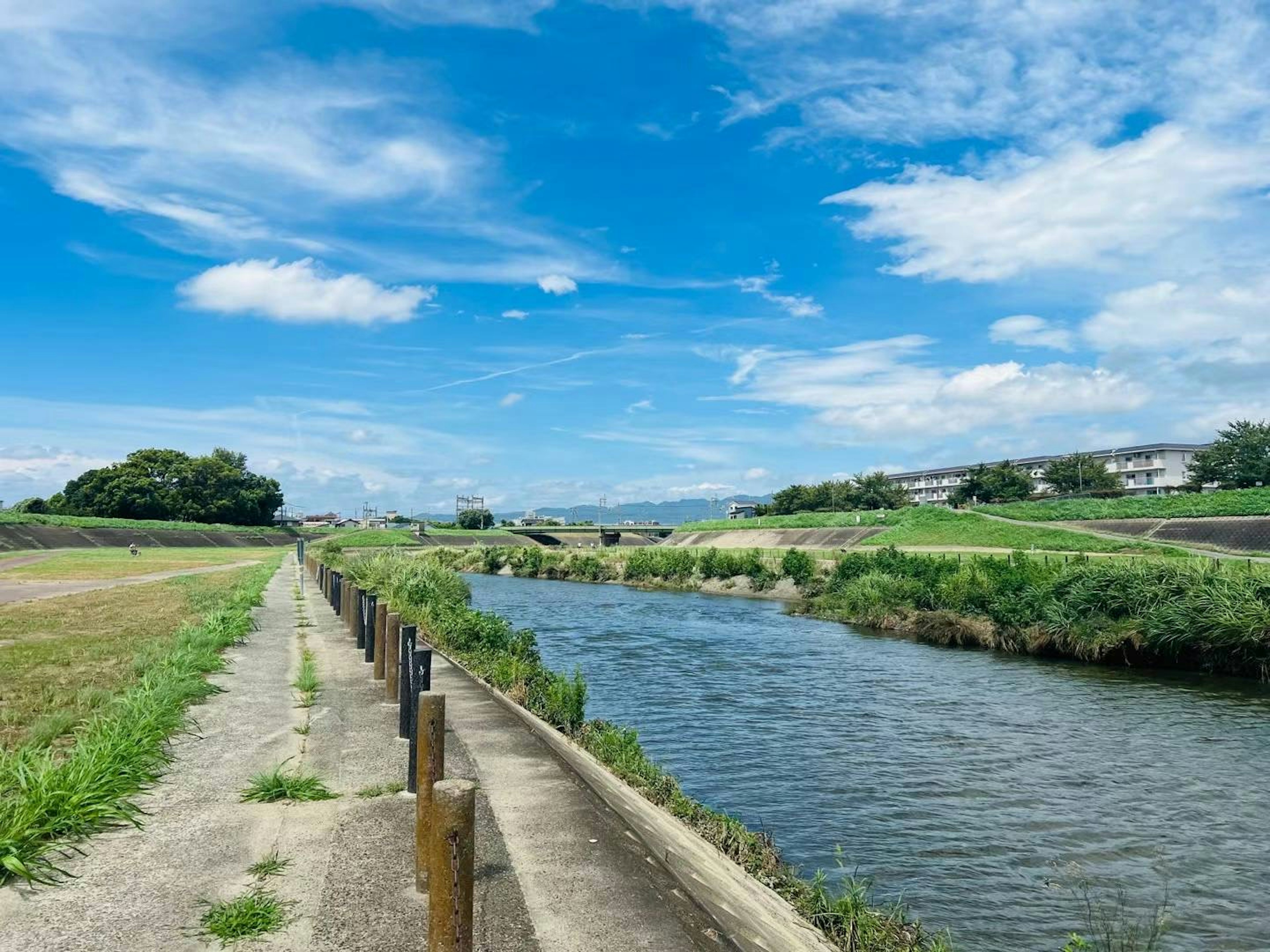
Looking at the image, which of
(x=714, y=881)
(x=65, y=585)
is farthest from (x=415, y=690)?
(x=65, y=585)

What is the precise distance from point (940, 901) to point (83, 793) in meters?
7.81

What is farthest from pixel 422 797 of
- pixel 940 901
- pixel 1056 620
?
pixel 1056 620

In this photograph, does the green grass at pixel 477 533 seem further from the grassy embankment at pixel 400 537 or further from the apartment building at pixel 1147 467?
the apartment building at pixel 1147 467

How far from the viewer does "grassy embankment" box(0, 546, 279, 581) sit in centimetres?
3762

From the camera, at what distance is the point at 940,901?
8.38 m

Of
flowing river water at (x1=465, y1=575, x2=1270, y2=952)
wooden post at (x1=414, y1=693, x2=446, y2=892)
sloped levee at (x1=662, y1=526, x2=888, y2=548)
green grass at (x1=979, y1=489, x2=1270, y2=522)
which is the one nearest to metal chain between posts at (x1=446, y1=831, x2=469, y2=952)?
wooden post at (x1=414, y1=693, x2=446, y2=892)

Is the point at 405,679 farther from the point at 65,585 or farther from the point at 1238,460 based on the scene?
the point at 1238,460

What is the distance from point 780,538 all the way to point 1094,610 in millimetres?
59530

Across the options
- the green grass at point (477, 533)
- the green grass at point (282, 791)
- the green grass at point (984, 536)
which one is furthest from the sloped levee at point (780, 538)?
the green grass at point (282, 791)

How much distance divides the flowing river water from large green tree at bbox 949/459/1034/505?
84255mm

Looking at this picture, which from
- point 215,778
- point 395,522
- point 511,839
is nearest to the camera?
point 511,839

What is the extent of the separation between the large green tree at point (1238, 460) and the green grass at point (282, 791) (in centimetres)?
9630

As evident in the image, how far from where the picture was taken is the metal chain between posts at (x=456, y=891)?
160 inches

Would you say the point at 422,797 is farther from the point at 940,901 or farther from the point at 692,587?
the point at 692,587
